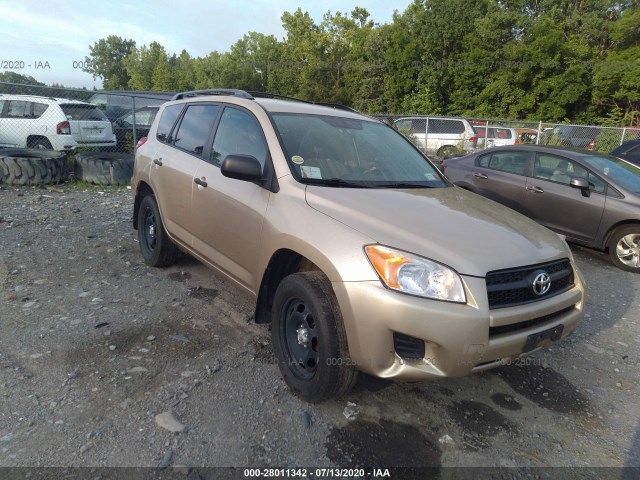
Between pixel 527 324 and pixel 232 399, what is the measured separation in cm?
179

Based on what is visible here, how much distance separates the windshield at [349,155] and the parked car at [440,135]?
1240 cm

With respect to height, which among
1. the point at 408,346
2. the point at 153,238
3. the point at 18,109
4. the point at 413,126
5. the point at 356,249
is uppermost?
the point at 413,126

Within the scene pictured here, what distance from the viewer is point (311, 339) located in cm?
271

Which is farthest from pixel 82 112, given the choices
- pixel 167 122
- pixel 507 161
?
pixel 507 161

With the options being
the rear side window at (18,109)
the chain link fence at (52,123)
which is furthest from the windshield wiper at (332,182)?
the rear side window at (18,109)

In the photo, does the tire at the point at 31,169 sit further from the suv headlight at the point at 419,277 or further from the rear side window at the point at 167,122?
the suv headlight at the point at 419,277

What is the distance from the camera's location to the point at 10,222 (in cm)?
638

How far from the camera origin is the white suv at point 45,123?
10.3m

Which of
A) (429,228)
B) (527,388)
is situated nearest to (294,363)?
(429,228)

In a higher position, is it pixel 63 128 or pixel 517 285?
pixel 63 128

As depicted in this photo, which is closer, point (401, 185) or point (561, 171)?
point (401, 185)

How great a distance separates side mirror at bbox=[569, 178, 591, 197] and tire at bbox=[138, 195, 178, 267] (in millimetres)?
5211

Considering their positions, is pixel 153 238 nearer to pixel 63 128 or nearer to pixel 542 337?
pixel 542 337

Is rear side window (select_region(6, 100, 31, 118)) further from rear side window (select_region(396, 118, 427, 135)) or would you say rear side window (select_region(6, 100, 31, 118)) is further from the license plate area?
the license plate area
